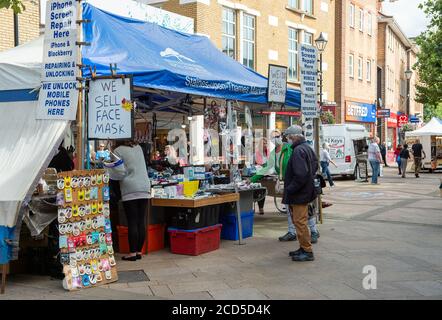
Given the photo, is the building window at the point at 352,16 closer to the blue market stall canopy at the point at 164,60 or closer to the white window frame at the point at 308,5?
the white window frame at the point at 308,5

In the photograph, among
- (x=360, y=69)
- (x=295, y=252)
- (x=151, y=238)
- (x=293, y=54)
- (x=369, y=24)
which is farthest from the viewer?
(x=369, y=24)

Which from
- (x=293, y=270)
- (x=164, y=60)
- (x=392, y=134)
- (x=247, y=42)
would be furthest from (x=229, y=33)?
(x=392, y=134)

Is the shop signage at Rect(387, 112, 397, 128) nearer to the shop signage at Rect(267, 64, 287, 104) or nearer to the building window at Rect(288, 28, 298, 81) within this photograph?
the building window at Rect(288, 28, 298, 81)

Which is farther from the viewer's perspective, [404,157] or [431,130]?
[431,130]

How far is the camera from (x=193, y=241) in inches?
303

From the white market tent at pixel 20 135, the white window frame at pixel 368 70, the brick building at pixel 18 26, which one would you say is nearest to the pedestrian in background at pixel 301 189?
the white market tent at pixel 20 135

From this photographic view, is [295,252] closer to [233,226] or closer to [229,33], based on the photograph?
[233,226]

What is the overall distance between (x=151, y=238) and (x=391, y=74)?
41.2m

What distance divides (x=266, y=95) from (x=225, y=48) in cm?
1056

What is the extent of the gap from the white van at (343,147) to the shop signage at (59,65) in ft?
53.8

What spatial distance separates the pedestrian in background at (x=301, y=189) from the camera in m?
7.12
